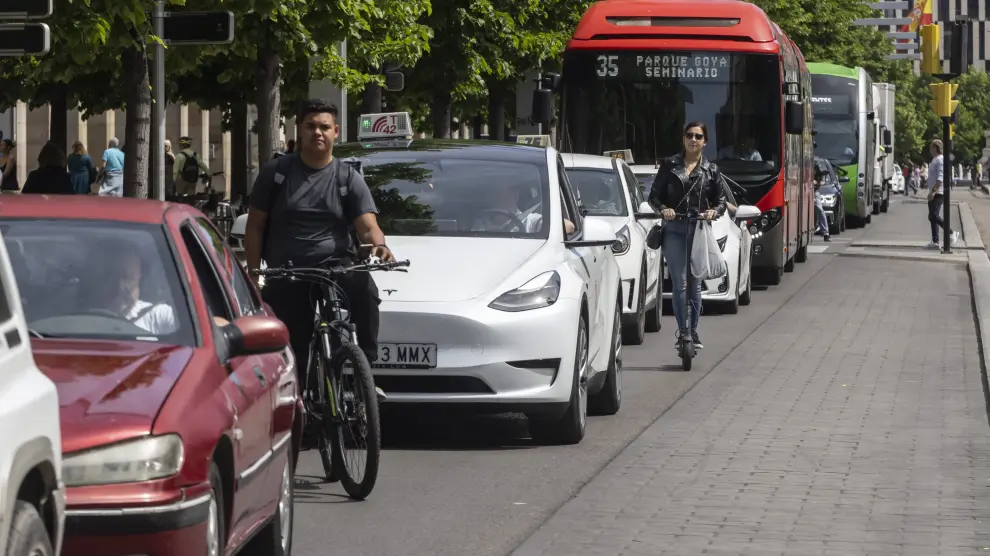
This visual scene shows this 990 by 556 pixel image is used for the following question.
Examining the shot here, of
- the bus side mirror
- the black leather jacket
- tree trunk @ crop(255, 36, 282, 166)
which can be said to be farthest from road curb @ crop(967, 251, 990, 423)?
tree trunk @ crop(255, 36, 282, 166)

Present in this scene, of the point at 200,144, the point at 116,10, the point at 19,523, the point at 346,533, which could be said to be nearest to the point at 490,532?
the point at 346,533

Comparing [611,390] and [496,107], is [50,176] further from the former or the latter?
[496,107]

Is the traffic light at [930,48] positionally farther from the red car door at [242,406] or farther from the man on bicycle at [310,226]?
the red car door at [242,406]

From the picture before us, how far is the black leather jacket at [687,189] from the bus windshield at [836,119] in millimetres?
30573

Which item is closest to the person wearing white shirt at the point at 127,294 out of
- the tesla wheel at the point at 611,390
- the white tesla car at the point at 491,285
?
the white tesla car at the point at 491,285

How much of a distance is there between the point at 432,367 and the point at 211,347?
161 inches

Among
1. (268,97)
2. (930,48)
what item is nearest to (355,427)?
(268,97)

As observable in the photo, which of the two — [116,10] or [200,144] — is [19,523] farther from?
[200,144]

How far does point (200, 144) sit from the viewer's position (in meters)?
67.0

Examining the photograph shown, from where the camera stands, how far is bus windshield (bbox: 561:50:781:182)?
75.4 ft

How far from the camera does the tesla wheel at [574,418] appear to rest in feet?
33.4

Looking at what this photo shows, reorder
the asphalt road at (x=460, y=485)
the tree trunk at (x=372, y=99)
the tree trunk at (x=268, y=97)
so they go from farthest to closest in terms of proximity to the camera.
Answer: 1. the tree trunk at (x=372, y=99)
2. the tree trunk at (x=268, y=97)
3. the asphalt road at (x=460, y=485)

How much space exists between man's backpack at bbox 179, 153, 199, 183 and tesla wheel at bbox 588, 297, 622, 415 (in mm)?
22499

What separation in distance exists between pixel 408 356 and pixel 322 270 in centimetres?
113
